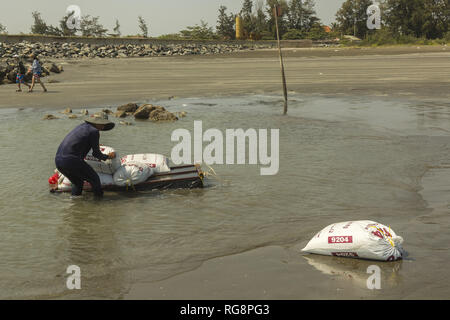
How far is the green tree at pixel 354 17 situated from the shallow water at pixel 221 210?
7437 centimetres

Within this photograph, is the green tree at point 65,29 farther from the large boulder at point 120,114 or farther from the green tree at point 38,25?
the large boulder at point 120,114

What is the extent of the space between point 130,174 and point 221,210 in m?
1.68

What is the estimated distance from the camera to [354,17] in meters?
85.1

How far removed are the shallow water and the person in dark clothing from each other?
541 millimetres

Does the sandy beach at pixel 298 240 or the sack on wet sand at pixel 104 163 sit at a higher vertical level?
the sack on wet sand at pixel 104 163

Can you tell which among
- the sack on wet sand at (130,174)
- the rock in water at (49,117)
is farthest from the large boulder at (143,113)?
the sack on wet sand at (130,174)

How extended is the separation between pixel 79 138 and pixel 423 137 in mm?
8745

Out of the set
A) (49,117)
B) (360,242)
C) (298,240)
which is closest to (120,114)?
(49,117)

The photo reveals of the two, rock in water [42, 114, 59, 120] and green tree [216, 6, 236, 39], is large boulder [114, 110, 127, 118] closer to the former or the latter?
rock in water [42, 114, 59, 120]

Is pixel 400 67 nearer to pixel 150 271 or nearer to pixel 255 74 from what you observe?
pixel 255 74

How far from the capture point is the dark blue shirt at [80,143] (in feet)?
25.9

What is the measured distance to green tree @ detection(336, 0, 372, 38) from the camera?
8381 cm

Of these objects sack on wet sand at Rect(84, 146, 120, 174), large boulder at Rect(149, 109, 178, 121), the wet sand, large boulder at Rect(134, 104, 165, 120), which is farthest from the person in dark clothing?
the wet sand
